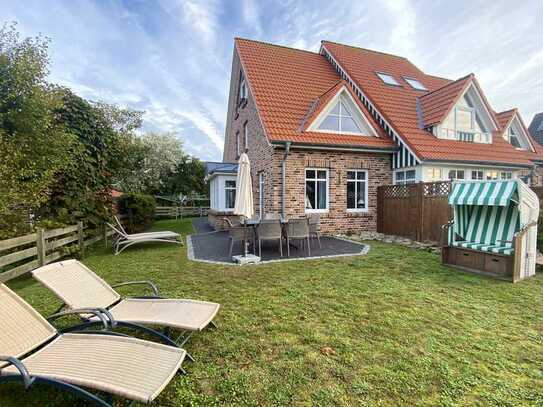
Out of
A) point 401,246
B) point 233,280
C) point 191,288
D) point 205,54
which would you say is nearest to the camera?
point 191,288

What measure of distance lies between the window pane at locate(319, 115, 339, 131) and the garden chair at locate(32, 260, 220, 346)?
30.3 feet

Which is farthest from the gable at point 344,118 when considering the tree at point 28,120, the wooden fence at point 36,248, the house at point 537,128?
the house at point 537,128

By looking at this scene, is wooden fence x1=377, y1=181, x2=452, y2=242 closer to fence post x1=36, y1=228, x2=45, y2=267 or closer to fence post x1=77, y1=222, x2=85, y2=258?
fence post x1=77, y1=222, x2=85, y2=258

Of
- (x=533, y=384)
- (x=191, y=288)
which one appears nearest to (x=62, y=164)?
(x=191, y=288)

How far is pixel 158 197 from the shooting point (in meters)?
28.3

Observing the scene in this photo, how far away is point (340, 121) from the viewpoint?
11078mm

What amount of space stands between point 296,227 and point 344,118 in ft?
20.0

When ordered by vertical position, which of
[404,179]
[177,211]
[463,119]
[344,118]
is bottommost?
[177,211]

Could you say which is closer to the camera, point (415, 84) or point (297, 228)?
point (297, 228)

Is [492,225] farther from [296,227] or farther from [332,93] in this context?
[332,93]

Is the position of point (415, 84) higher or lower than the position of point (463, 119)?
higher

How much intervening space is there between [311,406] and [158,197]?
29148 millimetres

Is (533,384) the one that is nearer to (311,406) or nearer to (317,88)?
(311,406)

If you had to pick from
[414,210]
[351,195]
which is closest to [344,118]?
[351,195]
